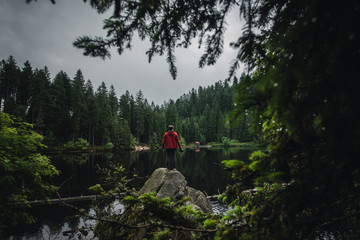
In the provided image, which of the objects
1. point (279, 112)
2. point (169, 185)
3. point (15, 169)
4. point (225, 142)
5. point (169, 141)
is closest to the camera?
point (279, 112)

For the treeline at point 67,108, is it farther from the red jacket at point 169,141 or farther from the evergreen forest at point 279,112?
the evergreen forest at point 279,112

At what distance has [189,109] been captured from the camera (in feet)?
369

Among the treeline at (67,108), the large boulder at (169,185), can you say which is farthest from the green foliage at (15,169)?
the treeline at (67,108)

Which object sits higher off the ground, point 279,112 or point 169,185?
A: point 279,112

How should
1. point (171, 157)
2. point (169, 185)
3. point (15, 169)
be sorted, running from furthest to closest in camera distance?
point (171, 157) → point (169, 185) → point (15, 169)

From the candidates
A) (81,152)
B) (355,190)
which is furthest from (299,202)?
(81,152)

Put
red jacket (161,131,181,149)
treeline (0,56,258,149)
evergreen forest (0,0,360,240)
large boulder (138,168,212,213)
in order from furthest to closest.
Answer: treeline (0,56,258,149), red jacket (161,131,181,149), large boulder (138,168,212,213), evergreen forest (0,0,360,240)

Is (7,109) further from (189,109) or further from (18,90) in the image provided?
(189,109)

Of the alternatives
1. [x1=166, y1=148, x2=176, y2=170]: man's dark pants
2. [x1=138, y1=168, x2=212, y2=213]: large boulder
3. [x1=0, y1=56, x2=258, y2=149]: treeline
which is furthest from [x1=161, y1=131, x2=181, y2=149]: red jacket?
[x1=0, y1=56, x2=258, y2=149]: treeline

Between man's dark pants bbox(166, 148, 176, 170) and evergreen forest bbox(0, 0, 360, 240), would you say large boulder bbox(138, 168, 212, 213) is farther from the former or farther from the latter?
evergreen forest bbox(0, 0, 360, 240)

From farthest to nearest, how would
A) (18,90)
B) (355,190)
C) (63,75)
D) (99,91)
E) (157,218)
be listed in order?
(99,91), (63,75), (18,90), (157,218), (355,190)

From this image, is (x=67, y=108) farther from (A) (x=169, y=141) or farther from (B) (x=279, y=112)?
(B) (x=279, y=112)

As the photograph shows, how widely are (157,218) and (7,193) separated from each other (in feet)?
17.4

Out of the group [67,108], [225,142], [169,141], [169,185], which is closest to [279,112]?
[169,141]
